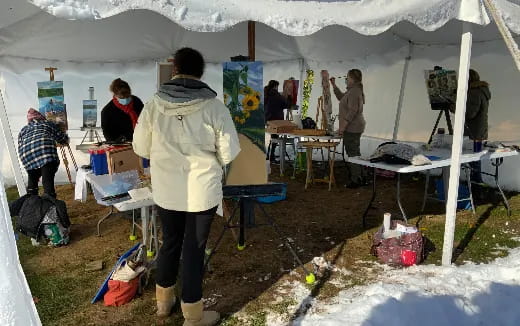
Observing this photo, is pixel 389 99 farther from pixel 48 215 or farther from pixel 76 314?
pixel 76 314

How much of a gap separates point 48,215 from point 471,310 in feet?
12.2

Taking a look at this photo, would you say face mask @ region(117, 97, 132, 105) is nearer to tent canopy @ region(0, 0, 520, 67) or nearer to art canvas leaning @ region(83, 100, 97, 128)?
tent canopy @ region(0, 0, 520, 67)

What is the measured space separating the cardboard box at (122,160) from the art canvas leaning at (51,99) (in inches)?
142

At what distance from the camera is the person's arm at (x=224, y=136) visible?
253 centimetres

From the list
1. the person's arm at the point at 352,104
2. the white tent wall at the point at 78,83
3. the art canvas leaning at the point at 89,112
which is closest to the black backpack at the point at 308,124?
the person's arm at the point at 352,104

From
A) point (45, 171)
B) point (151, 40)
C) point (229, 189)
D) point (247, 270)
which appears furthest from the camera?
point (151, 40)

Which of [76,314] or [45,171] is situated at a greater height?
[45,171]

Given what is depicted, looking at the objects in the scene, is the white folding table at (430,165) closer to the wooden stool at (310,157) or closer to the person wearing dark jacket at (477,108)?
the person wearing dark jacket at (477,108)

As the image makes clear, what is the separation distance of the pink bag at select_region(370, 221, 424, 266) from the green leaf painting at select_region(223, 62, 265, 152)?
1395 millimetres

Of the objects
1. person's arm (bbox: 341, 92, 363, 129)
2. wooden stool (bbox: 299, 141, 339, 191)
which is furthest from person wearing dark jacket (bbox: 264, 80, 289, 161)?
person's arm (bbox: 341, 92, 363, 129)

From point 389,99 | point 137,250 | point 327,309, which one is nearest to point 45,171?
point 137,250

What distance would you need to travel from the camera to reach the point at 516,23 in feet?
12.1

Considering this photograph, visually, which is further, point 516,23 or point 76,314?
point 516,23

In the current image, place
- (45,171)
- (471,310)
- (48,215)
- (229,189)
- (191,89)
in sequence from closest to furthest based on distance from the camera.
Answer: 1. (191,89)
2. (471,310)
3. (229,189)
4. (48,215)
5. (45,171)
